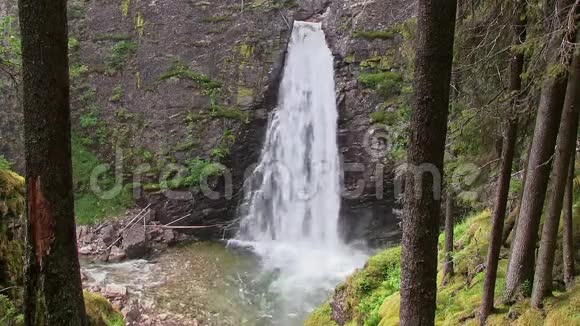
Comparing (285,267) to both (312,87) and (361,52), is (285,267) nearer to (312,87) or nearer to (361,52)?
(312,87)

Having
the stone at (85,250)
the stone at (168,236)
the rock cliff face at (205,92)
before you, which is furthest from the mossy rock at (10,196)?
the rock cliff face at (205,92)

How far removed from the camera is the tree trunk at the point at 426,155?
345 cm

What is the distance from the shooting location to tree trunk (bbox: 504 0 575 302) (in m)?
4.75

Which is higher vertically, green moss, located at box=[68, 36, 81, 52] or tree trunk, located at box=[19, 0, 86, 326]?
green moss, located at box=[68, 36, 81, 52]

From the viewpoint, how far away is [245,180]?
2009cm

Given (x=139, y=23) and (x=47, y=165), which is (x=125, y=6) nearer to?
(x=139, y=23)

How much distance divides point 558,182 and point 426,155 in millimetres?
2017

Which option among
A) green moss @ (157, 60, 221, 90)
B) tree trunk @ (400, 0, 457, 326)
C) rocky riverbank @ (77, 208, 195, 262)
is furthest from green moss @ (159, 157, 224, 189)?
tree trunk @ (400, 0, 457, 326)

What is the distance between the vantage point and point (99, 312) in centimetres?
616

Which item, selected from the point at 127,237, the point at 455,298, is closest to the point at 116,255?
the point at 127,237

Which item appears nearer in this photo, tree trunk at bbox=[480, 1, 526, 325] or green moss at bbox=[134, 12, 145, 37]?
tree trunk at bbox=[480, 1, 526, 325]

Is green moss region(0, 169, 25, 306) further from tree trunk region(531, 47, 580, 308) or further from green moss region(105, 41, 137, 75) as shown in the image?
green moss region(105, 41, 137, 75)

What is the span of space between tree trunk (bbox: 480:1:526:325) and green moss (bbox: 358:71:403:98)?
14.3 meters

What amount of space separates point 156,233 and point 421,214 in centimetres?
1611
